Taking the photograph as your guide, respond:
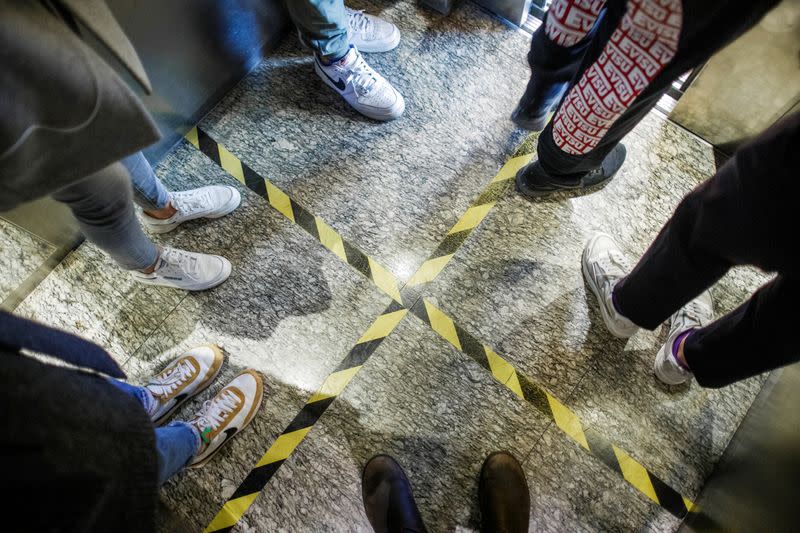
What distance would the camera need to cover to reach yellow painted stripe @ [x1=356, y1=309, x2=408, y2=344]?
2.18 meters

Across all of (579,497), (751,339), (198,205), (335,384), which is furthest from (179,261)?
(751,339)

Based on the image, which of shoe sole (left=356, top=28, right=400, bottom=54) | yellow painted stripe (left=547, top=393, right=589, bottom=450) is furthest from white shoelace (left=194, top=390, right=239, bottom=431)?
shoe sole (left=356, top=28, right=400, bottom=54)

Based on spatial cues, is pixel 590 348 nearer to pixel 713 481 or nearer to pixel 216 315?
pixel 713 481

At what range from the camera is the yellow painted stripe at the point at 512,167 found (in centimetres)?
247

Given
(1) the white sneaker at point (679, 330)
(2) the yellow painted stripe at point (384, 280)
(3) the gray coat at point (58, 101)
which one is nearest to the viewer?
(3) the gray coat at point (58, 101)

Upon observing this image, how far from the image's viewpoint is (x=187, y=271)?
2.10m

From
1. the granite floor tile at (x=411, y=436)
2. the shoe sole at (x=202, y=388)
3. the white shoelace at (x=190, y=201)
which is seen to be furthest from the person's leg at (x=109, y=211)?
the granite floor tile at (x=411, y=436)

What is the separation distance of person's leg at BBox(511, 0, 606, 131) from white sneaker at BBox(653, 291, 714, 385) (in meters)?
1.13

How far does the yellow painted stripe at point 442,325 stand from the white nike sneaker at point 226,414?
2.76 feet

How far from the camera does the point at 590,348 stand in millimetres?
2193

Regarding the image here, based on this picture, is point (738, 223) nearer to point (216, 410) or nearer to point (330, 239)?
point (330, 239)

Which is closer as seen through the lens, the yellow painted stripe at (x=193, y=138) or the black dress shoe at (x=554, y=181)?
the black dress shoe at (x=554, y=181)

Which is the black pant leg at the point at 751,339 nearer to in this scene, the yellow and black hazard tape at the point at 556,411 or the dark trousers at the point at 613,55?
the yellow and black hazard tape at the point at 556,411

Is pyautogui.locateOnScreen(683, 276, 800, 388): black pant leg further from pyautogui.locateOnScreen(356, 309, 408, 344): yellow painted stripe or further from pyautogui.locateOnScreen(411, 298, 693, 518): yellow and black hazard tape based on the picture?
pyautogui.locateOnScreen(356, 309, 408, 344): yellow painted stripe
